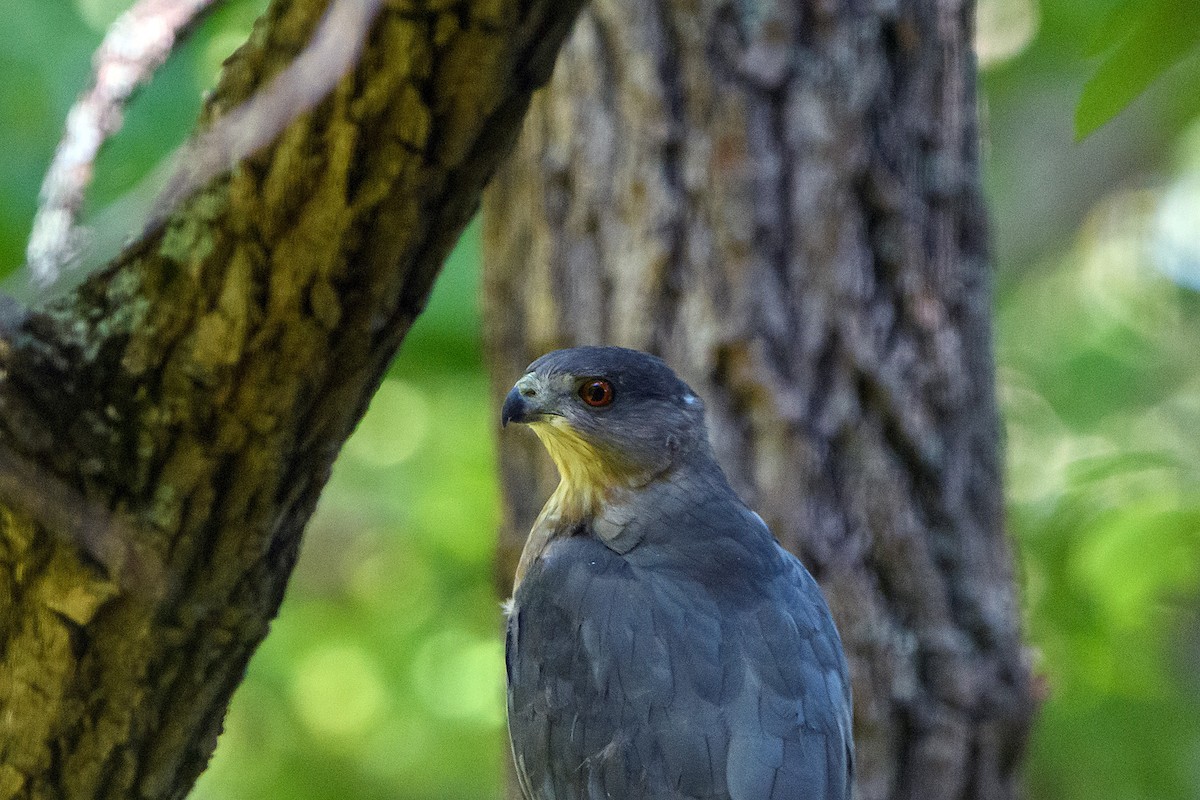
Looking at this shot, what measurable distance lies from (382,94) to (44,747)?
60.5 inches

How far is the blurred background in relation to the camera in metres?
5.21

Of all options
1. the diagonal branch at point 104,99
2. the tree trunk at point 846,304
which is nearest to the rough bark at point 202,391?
the diagonal branch at point 104,99

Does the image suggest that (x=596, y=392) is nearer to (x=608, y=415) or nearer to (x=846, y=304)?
(x=608, y=415)

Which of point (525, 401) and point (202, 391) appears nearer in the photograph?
point (202, 391)

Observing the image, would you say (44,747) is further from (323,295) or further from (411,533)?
(411,533)

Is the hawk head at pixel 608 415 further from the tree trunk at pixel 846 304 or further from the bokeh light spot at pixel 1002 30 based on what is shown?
the bokeh light spot at pixel 1002 30

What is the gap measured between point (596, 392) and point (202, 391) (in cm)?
141

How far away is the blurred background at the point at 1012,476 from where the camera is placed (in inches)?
205

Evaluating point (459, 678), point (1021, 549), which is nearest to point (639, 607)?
point (1021, 549)

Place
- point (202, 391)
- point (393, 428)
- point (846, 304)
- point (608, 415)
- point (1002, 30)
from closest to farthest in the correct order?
point (202, 391)
point (608, 415)
point (846, 304)
point (393, 428)
point (1002, 30)

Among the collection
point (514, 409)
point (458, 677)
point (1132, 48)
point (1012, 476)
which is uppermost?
point (1012, 476)

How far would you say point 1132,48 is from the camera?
1498 mm

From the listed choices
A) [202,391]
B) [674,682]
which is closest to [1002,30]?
[674,682]

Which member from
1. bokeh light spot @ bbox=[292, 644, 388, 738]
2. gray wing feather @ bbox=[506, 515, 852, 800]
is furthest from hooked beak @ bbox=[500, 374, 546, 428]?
bokeh light spot @ bbox=[292, 644, 388, 738]
